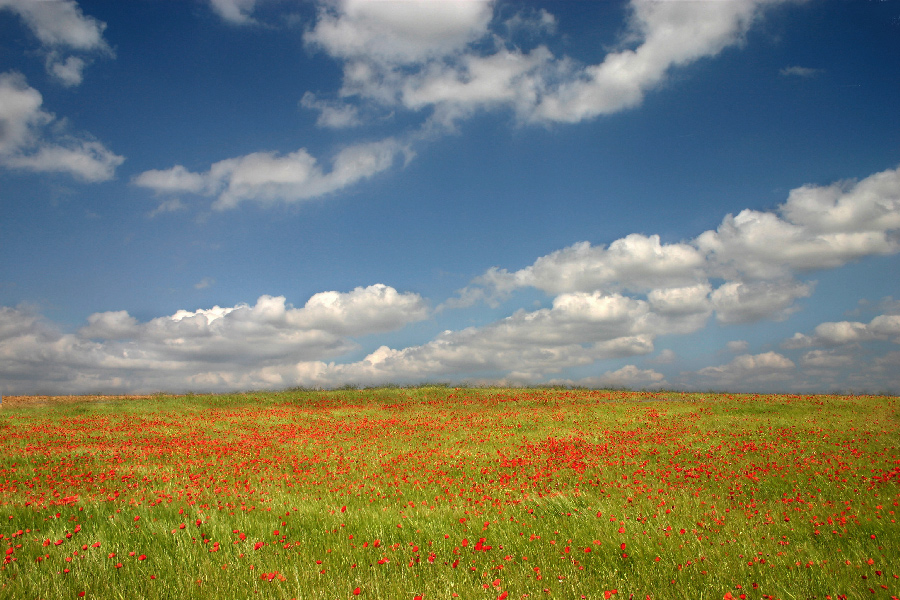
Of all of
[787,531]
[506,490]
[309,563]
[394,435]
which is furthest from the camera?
[394,435]

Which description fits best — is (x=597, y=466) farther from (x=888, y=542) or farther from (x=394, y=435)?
(x=394, y=435)

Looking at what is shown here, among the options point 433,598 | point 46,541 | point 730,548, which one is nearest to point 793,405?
point 730,548

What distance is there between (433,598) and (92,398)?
4306 cm

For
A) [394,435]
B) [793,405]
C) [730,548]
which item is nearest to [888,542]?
[730,548]

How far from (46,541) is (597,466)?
12473 mm

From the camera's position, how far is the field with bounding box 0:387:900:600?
6.00 metres

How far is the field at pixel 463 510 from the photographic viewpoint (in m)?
6.00

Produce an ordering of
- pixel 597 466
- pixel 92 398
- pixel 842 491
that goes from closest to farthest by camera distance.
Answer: pixel 842 491 → pixel 597 466 → pixel 92 398

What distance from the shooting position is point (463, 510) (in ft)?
30.7

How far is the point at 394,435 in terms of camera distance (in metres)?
21.1

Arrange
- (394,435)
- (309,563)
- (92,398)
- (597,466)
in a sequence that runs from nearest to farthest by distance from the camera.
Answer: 1. (309,563)
2. (597,466)
3. (394,435)
4. (92,398)

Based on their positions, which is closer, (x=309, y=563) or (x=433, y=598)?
(x=433, y=598)

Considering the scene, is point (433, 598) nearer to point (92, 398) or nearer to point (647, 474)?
point (647, 474)

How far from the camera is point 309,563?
6707 mm
